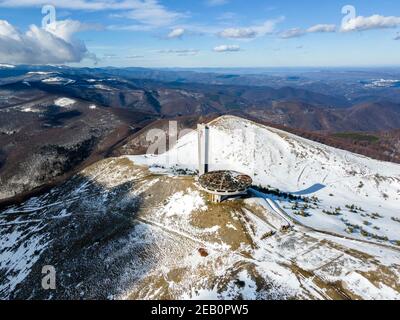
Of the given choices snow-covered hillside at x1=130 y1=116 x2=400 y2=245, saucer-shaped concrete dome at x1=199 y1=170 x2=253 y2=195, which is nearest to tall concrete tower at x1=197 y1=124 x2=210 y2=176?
saucer-shaped concrete dome at x1=199 y1=170 x2=253 y2=195

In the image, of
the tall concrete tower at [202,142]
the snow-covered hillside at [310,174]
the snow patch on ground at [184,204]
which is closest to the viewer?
the snow-covered hillside at [310,174]

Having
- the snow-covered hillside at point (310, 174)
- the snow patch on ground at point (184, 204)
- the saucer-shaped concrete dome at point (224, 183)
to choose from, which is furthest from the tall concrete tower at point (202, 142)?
the snow-covered hillside at point (310, 174)

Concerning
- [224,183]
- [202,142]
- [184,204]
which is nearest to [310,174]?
[224,183]

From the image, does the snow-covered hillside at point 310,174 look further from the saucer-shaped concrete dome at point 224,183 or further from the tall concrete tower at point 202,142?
the tall concrete tower at point 202,142

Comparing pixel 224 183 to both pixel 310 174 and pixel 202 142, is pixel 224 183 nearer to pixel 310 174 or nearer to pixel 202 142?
pixel 202 142
